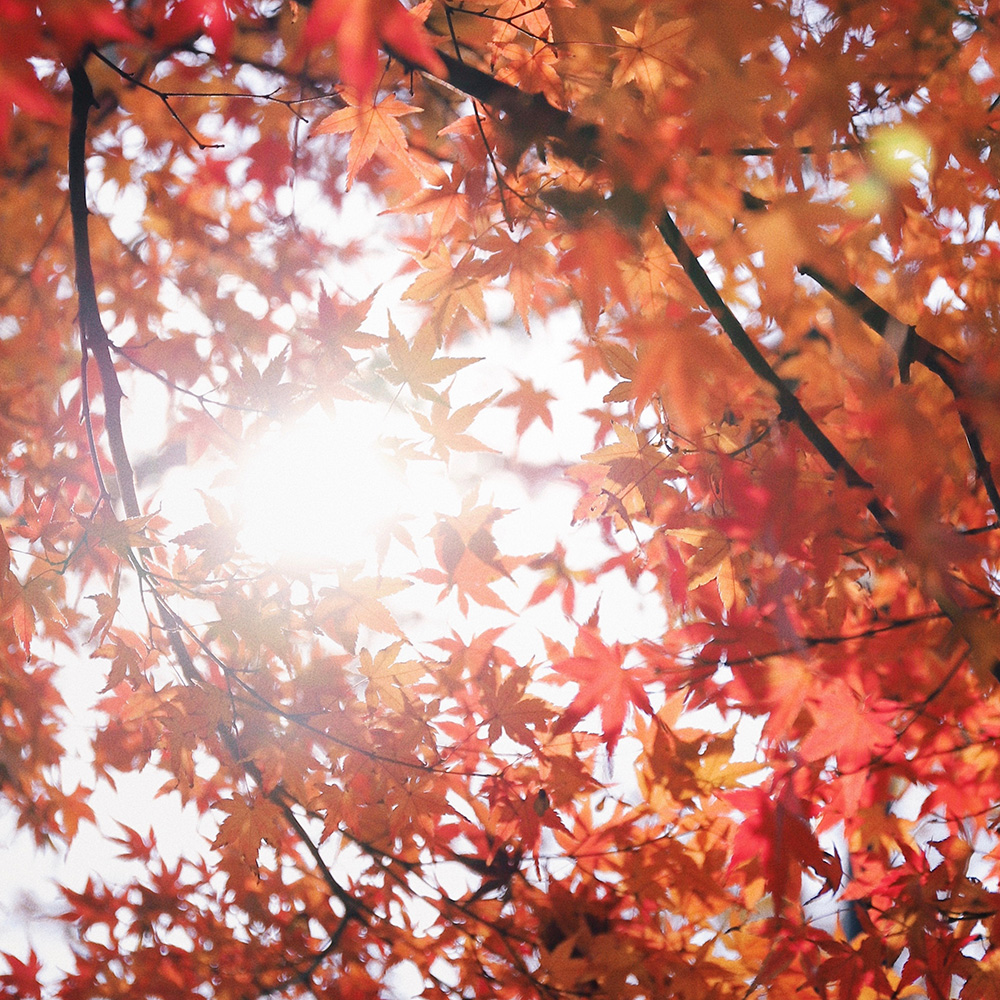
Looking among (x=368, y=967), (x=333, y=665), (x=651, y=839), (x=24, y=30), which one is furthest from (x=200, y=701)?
(x=24, y=30)

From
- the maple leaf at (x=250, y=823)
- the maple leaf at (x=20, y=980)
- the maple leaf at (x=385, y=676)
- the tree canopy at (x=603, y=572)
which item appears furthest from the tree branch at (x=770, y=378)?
the maple leaf at (x=20, y=980)

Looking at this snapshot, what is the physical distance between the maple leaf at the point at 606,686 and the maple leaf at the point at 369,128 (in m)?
1.16

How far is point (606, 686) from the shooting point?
1463mm

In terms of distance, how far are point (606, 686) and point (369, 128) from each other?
4.37 feet

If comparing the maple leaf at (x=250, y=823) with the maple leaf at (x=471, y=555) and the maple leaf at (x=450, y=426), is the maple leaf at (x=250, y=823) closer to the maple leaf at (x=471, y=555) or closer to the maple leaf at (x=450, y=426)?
the maple leaf at (x=471, y=555)

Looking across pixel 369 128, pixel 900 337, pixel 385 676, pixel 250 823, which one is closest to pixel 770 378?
pixel 900 337

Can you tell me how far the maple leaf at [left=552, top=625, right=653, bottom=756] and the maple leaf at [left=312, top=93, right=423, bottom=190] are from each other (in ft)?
3.80

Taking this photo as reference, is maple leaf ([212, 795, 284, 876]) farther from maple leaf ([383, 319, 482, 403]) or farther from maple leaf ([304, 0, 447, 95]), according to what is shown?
maple leaf ([304, 0, 447, 95])

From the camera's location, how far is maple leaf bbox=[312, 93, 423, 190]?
1.41m

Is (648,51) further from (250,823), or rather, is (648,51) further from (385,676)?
(250,823)

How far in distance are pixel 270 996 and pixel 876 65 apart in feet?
10.1

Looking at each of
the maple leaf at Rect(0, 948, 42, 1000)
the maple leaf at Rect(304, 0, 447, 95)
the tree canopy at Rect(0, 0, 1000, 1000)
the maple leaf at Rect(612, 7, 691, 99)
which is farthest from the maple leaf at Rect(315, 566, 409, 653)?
the maple leaf at Rect(0, 948, 42, 1000)

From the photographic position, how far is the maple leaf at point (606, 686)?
Result: 1454 millimetres

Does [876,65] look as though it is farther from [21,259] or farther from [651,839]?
[21,259]
